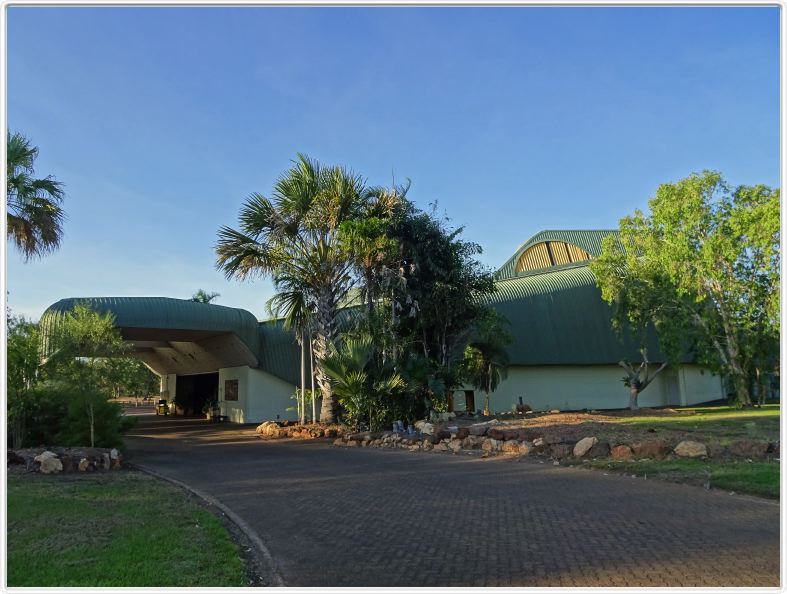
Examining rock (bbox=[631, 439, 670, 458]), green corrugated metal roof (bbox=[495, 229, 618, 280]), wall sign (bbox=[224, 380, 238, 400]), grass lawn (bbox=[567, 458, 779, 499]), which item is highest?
green corrugated metal roof (bbox=[495, 229, 618, 280])

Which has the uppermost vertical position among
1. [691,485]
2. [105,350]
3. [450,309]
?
[450,309]

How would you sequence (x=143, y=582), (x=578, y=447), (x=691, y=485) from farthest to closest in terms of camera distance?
(x=578, y=447) < (x=691, y=485) < (x=143, y=582)

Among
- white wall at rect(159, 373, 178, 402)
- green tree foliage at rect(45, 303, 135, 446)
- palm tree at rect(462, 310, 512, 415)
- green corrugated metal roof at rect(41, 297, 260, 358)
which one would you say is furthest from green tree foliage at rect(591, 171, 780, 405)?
white wall at rect(159, 373, 178, 402)

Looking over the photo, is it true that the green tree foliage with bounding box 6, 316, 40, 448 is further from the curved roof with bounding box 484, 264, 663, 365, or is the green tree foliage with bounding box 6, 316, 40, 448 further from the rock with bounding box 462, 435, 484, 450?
the curved roof with bounding box 484, 264, 663, 365

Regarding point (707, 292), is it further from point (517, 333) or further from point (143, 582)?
point (143, 582)

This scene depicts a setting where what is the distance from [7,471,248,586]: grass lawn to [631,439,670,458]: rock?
8.29 metres

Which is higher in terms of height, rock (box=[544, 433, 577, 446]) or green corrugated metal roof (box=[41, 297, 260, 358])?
green corrugated metal roof (box=[41, 297, 260, 358])

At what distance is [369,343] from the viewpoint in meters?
19.3

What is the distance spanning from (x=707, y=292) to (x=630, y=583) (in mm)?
24815

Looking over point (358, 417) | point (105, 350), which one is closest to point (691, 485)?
point (358, 417)

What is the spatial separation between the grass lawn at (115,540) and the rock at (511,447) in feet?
24.5

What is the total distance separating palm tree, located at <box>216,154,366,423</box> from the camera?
20.0 meters

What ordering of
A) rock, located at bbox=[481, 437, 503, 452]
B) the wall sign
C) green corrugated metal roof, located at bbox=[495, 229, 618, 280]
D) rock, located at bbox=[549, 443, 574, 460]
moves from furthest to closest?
green corrugated metal roof, located at bbox=[495, 229, 618, 280] < the wall sign < rock, located at bbox=[481, 437, 503, 452] < rock, located at bbox=[549, 443, 574, 460]

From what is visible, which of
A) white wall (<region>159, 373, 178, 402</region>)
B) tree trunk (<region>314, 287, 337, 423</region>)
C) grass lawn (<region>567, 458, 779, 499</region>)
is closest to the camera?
grass lawn (<region>567, 458, 779, 499</region>)
